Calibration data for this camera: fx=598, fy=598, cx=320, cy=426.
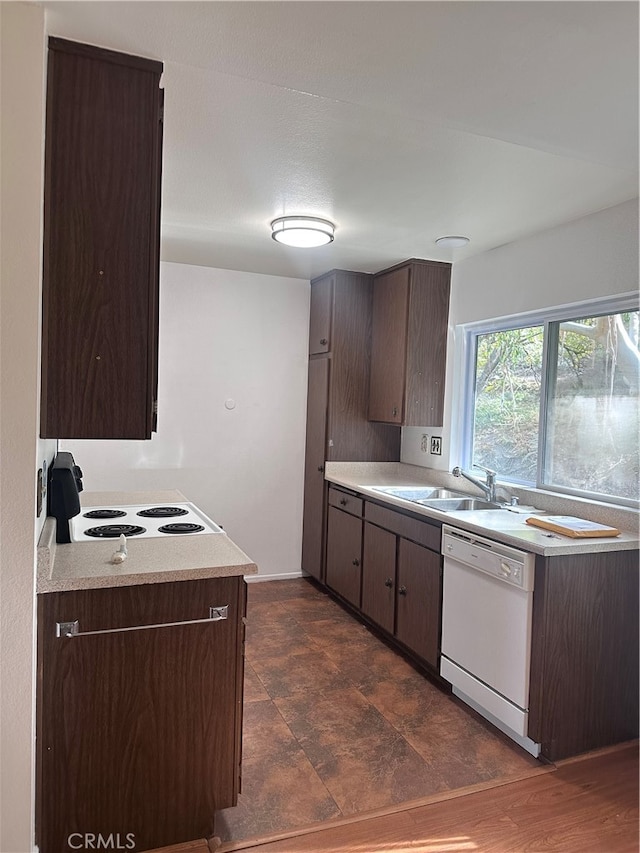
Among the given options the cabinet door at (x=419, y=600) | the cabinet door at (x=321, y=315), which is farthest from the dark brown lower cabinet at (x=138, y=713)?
the cabinet door at (x=321, y=315)

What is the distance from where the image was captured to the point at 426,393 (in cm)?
403

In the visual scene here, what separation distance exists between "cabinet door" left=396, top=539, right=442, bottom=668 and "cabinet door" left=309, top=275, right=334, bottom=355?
1741 millimetres

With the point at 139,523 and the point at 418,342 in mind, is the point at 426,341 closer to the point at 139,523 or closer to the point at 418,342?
the point at 418,342

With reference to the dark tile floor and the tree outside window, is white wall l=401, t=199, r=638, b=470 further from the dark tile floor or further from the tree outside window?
the dark tile floor

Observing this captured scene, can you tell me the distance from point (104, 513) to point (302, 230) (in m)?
1.76

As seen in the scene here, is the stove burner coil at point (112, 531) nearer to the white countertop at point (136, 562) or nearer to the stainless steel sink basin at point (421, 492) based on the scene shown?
the white countertop at point (136, 562)

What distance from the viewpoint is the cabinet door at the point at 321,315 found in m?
4.42

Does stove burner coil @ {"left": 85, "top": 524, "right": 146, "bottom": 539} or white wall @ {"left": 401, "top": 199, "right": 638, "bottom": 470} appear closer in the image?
stove burner coil @ {"left": 85, "top": 524, "right": 146, "bottom": 539}

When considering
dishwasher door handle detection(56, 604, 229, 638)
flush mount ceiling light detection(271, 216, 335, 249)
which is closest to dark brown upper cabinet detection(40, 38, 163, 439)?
dishwasher door handle detection(56, 604, 229, 638)

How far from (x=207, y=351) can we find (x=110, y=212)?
2.71 m

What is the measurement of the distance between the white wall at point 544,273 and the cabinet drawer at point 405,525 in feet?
2.20

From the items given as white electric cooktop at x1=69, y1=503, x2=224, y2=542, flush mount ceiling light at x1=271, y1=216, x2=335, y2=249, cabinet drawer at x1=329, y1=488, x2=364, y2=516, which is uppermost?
flush mount ceiling light at x1=271, y1=216, x2=335, y2=249

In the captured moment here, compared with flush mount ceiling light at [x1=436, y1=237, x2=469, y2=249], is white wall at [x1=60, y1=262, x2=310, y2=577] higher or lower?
lower

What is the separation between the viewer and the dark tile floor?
2.14 m
